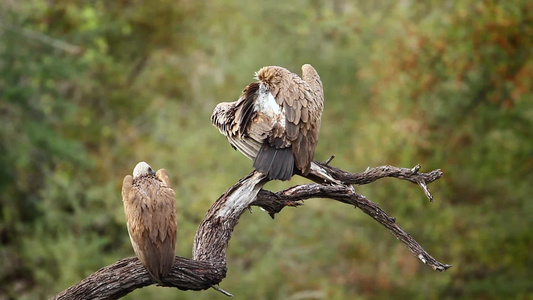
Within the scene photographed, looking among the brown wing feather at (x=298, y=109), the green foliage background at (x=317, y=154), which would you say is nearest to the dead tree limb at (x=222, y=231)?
the brown wing feather at (x=298, y=109)

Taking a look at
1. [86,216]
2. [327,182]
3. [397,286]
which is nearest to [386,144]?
[397,286]

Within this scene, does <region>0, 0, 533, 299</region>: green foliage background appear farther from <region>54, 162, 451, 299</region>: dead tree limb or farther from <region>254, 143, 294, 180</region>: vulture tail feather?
<region>254, 143, 294, 180</region>: vulture tail feather

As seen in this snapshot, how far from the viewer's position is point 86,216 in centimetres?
1571

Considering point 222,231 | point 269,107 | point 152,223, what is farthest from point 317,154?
point 152,223

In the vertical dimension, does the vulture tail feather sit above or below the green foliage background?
below

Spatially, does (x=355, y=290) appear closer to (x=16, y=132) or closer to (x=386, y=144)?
(x=386, y=144)

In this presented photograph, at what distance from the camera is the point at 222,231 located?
507 cm

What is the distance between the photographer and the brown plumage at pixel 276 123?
218 inches

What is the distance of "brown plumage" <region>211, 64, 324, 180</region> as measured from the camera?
5527mm

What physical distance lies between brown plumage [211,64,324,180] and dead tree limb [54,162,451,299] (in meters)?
0.16

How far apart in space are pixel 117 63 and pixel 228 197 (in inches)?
639

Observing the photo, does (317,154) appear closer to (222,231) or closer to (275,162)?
(275,162)

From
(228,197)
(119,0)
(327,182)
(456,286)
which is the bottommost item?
(228,197)

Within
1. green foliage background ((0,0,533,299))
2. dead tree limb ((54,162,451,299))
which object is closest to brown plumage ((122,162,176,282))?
dead tree limb ((54,162,451,299))
